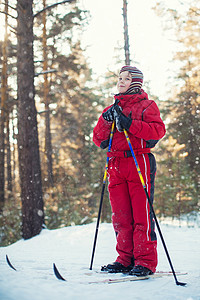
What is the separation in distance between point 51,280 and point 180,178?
7.88 m

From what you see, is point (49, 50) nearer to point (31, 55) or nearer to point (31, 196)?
point (31, 55)

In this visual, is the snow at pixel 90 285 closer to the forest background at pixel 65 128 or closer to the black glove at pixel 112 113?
the black glove at pixel 112 113

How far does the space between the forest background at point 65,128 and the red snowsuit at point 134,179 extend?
4.18 metres

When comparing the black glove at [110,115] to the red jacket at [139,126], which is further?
the black glove at [110,115]

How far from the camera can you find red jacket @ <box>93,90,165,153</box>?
3002 millimetres

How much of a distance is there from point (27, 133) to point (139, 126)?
4.52m

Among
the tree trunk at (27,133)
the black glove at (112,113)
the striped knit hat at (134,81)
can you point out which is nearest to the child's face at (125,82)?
the striped knit hat at (134,81)

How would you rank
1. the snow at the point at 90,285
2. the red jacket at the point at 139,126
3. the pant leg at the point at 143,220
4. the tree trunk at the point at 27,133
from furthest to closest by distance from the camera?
the tree trunk at the point at 27,133
the red jacket at the point at 139,126
the pant leg at the point at 143,220
the snow at the point at 90,285

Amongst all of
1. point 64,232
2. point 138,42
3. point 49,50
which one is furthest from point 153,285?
point 49,50

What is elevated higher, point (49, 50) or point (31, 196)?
point (49, 50)

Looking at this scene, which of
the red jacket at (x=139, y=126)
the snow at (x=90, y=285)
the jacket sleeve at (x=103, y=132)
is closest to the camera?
the snow at (x=90, y=285)

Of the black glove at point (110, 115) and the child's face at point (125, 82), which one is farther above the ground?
the child's face at point (125, 82)

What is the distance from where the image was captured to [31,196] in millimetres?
6930

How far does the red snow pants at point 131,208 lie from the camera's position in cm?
296
